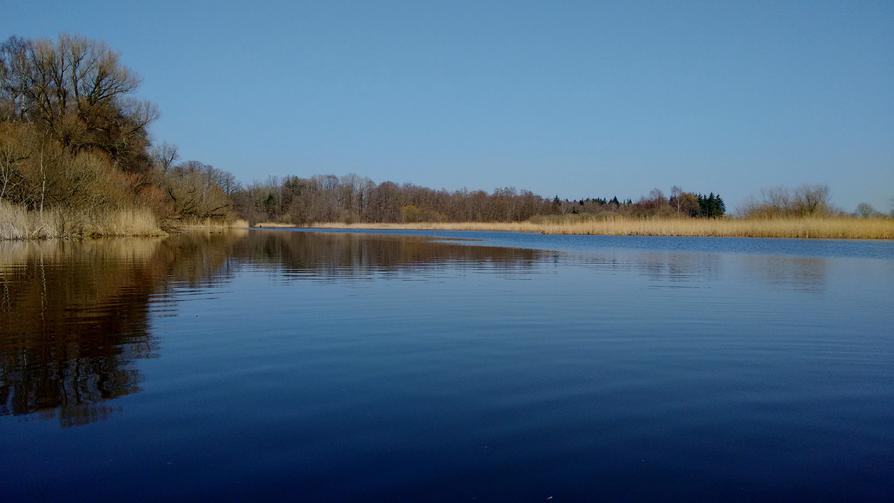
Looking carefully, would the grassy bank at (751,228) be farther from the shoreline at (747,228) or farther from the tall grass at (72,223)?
the tall grass at (72,223)

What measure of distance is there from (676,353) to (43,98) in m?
34.8

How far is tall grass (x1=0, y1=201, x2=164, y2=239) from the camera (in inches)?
922

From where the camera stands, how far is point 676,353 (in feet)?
18.9

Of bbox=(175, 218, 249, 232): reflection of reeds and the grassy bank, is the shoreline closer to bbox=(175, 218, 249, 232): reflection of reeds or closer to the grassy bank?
the grassy bank

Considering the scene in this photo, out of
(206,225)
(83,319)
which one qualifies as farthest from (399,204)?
(83,319)

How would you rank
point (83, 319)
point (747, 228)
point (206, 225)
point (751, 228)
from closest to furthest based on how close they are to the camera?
point (83, 319), point (751, 228), point (747, 228), point (206, 225)

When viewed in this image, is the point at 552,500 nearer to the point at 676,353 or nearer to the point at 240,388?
the point at 240,388

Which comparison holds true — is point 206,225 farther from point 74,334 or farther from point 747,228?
point 74,334

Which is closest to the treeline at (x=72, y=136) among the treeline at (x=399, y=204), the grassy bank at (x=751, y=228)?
the grassy bank at (x=751, y=228)

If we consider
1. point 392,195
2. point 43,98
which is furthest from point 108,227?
point 392,195

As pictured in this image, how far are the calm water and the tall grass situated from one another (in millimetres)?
17318

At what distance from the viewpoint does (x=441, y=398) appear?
4.11m

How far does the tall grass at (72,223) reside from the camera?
23.4m

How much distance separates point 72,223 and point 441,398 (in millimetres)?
28028
